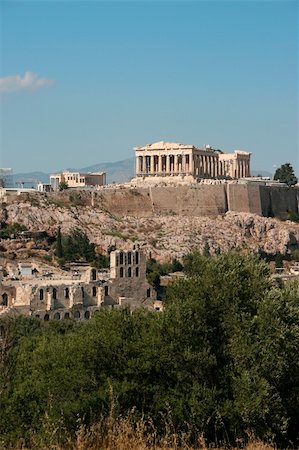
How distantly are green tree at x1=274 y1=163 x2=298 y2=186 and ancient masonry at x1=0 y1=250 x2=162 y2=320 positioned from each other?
3903 centimetres

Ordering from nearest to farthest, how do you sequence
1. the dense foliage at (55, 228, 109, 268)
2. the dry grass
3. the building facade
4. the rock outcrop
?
the dry grass
the dense foliage at (55, 228, 109, 268)
the rock outcrop
the building facade

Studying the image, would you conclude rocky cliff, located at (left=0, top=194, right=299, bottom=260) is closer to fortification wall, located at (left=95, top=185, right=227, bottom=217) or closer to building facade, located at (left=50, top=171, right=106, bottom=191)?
fortification wall, located at (left=95, top=185, right=227, bottom=217)

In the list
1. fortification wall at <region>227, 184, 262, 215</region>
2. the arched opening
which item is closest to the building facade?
fortification wall at <region>227, 184, 262, 215</region>

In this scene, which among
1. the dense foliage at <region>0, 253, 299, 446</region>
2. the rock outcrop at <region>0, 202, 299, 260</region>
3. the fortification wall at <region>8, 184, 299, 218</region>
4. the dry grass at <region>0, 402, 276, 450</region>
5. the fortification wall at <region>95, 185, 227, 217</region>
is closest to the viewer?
the dry grass at <region>0, 402, 276, 450</region>

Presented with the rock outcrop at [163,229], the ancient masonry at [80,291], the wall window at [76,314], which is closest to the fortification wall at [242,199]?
the rock outcrop at [163,229]

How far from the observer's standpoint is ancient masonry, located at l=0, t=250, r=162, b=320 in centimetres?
4400

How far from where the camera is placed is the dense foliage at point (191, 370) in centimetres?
1769

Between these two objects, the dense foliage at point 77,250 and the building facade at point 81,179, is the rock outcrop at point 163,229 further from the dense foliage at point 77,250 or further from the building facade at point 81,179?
the building facade at point 81,179

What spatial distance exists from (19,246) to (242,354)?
41297mm

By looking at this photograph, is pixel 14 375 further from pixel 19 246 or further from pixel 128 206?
pixel 128 206

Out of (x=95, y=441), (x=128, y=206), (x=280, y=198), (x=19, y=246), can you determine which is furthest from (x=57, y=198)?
(x=95, y=441)

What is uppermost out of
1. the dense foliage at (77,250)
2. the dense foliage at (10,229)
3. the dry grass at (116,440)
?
the dense foliage at (10,229)

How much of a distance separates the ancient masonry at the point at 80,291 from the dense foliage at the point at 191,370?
68.9ft

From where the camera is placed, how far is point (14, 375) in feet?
69.5
